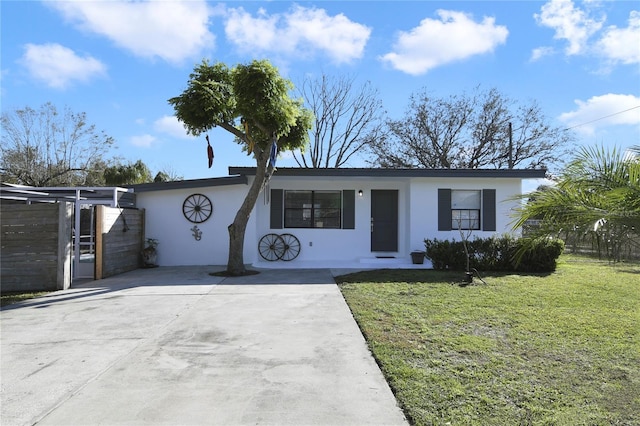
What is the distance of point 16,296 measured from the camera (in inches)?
276

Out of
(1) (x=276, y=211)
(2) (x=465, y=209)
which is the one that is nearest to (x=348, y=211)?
(1) (x=276, y=211)

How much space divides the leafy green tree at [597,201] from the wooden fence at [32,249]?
27.0 ft

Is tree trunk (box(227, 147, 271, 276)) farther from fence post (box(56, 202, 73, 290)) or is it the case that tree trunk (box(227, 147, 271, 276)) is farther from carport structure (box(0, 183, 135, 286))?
fence post (box(56, 202, 73, 290))

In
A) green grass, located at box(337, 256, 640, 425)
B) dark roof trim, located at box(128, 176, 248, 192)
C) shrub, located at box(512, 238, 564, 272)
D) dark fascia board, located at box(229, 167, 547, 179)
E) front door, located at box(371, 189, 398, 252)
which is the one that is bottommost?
green grass, located at box(337, 256, 640, 425)

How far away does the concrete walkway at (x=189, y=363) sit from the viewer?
9.09 feet

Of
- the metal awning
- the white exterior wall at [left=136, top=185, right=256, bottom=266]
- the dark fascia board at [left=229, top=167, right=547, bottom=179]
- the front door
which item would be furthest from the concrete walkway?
the front door

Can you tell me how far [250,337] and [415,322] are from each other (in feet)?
6.85

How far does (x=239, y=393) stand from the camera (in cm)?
307

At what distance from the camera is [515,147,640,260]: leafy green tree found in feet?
10.6

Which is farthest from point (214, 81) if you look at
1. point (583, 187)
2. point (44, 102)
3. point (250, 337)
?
point (44, 102)

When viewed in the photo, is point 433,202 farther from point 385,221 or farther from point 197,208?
point 197,208

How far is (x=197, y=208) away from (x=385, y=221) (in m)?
5.71

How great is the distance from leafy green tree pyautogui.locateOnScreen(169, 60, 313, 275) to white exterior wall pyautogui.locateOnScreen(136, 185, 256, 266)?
6.42 ft

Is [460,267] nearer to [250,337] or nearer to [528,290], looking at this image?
[528,290]
